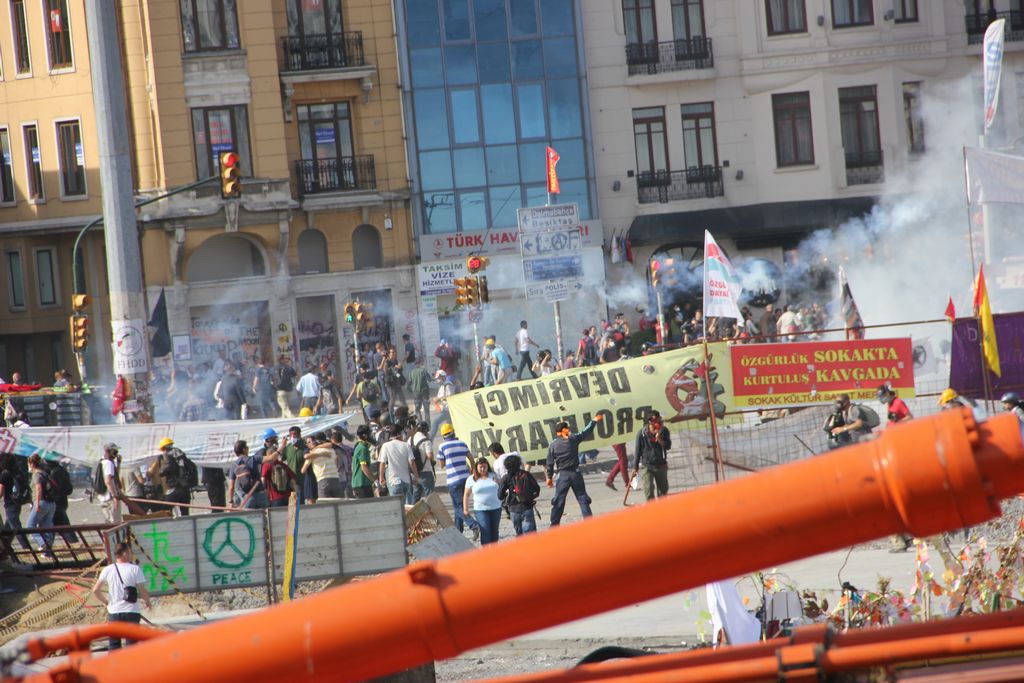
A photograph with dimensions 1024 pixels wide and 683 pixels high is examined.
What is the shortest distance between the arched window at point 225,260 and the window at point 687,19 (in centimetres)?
1390

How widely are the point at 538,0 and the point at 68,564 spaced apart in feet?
86.6

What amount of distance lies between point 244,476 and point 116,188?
14.3 feet

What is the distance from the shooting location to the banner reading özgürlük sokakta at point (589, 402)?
17.2m

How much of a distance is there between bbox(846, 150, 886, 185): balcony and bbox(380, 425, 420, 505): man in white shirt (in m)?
24.4

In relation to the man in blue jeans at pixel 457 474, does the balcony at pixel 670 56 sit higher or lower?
higher

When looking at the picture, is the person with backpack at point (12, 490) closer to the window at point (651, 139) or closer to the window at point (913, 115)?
the window at point (651, 139)

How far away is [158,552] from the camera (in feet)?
43.1

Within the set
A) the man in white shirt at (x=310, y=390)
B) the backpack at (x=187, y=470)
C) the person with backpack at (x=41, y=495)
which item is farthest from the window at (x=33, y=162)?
the backpack at (x=187, y=470)

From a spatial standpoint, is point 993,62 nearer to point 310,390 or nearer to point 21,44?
point 310,390

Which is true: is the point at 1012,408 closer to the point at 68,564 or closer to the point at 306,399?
the point at 68,564

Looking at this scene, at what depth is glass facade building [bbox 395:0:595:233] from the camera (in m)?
37.4

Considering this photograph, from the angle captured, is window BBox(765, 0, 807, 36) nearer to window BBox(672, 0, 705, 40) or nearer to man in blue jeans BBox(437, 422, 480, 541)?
window BBox(672, 0, 705, 40)

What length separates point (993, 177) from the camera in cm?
1734

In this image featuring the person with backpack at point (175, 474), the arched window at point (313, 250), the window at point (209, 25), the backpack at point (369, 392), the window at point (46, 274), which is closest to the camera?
the person with backpack at point (175, 474)
